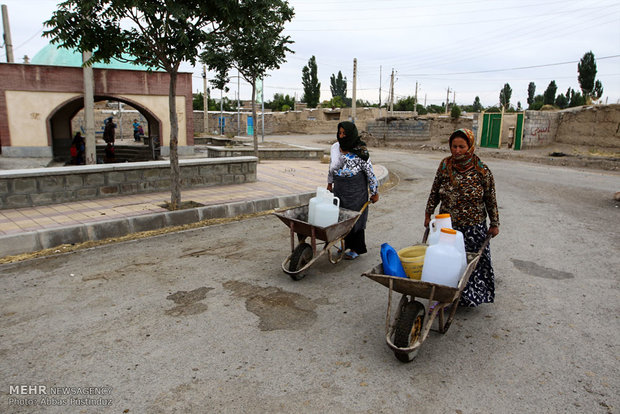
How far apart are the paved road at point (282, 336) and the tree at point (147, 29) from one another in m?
3.06

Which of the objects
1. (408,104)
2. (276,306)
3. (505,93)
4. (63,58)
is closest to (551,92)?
(505,93)

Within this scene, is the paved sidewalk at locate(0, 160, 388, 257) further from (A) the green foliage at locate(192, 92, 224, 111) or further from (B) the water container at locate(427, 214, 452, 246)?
(A) the green foliage at locate(192, 92, 224, 111)

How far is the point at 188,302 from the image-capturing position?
3.90 meters

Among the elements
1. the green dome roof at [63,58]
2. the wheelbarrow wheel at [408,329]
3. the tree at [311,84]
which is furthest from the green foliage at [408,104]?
the wheelbarrow wheel at [408,329]

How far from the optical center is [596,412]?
7.88 feet

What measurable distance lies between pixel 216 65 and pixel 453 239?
1412cm

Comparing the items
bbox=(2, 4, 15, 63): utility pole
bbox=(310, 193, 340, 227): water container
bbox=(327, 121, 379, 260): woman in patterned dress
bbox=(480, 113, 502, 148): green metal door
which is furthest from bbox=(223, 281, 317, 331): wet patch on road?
bbox=(480, 113, 502, 148): green metal door

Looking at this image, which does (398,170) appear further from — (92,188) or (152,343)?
(152,343)

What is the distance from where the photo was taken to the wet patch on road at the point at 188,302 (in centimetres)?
370

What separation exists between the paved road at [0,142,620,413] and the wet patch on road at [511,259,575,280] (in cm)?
2

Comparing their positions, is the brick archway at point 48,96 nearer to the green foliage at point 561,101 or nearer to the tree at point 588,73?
the tree at point 588,73

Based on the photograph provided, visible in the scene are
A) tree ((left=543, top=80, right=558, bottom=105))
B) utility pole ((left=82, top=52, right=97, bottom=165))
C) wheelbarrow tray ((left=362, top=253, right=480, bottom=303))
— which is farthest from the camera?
tree ((left=543, top=80, right=558, bottom=105))

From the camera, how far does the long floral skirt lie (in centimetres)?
360

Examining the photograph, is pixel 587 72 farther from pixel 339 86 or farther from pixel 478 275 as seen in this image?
pixel 478 275
